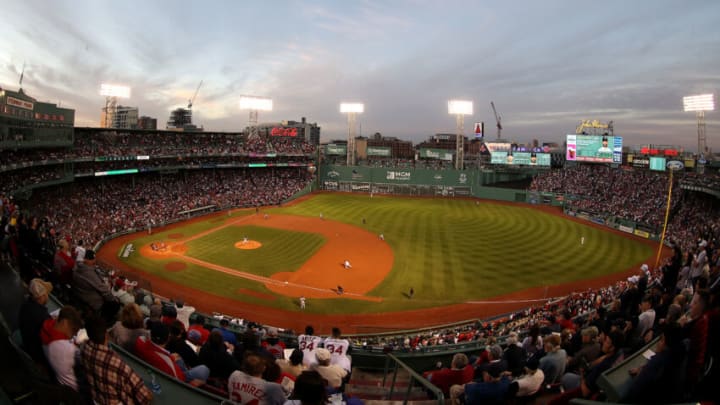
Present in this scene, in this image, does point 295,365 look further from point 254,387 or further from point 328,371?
point 254,387

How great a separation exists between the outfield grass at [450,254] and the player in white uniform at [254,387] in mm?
18180

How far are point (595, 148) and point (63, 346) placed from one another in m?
68.7

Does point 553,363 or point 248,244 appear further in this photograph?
point 248,244

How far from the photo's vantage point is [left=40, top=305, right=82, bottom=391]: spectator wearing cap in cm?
369

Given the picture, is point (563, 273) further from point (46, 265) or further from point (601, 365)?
point (46, 265)

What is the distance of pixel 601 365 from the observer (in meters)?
4.65

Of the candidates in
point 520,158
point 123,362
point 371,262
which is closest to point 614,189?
point 520,158

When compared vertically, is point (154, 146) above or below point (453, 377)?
above

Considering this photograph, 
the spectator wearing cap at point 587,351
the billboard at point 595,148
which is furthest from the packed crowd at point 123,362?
the billboard at point 595,148

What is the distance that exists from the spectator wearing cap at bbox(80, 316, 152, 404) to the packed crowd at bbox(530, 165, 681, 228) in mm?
47522

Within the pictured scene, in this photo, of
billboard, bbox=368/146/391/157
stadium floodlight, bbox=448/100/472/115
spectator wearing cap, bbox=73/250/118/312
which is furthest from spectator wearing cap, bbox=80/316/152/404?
billboard, bbox=368/146/391/157

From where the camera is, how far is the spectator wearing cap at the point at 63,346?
369cm

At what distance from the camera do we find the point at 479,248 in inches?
1330

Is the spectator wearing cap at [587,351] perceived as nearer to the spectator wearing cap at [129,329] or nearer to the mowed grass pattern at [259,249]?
the spectator wearing cap at [129,329]
